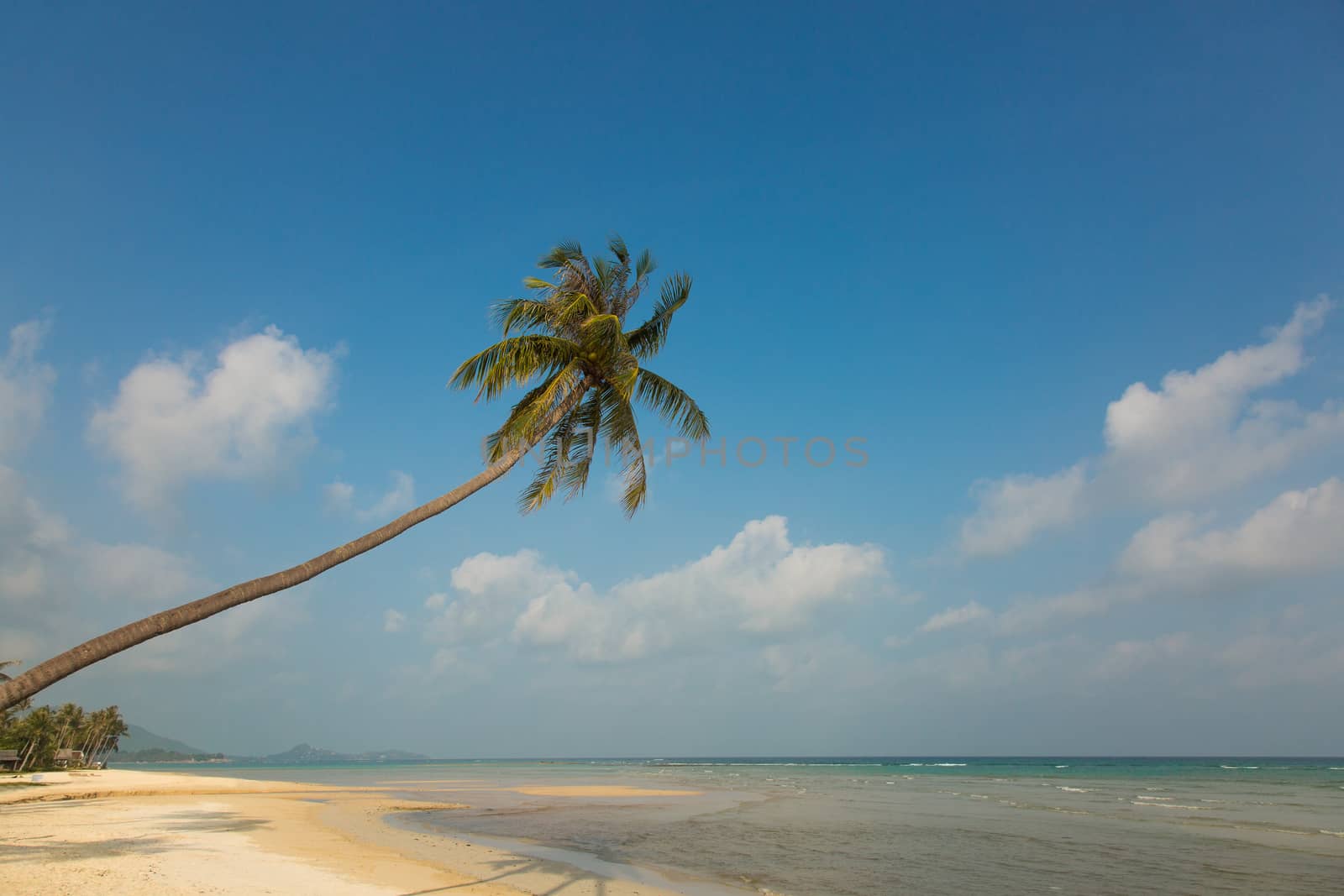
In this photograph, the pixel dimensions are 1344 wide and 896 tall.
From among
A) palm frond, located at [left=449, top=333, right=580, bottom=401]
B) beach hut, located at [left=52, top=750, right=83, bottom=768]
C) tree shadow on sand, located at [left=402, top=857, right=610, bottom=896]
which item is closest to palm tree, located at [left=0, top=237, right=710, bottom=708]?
palm frond, located at [left=449, top=333, right=580, bottom=401]

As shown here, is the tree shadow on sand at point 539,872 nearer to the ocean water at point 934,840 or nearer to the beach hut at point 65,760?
the ocean water at point 934,840

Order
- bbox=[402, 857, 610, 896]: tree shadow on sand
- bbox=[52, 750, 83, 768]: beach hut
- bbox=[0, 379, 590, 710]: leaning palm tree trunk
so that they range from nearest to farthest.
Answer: bbox=[0, 379, 590, 710]: leaning palm tree trunk < bbox=[402, 857, 610, 896]: tree shadow on sand < bbox=[52, 750, 83, 768]: beach hut

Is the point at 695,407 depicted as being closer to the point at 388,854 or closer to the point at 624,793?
the point at 388,854

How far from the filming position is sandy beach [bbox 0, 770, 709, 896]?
35.1 ft

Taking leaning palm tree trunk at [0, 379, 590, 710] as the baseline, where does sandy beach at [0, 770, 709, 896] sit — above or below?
below

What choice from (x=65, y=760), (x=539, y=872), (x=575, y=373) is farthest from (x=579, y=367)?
(x=65, y=760)

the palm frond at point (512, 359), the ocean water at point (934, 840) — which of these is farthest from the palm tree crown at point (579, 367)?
the ocean water at point (934, 840)

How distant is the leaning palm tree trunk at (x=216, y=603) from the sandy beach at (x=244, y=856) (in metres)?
5.81

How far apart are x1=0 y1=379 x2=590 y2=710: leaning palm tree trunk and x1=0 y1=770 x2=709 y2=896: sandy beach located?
5.81 meters

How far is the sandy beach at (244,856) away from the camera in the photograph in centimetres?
1070

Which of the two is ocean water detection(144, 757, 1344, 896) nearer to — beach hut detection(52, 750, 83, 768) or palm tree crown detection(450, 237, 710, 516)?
palm tree crown detection(450, 237, 710, 516)

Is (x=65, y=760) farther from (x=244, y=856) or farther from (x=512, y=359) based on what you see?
(x=512, y=359)

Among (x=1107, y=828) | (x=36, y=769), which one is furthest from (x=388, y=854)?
(x=36, y=769)

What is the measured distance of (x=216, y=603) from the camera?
262 inches
